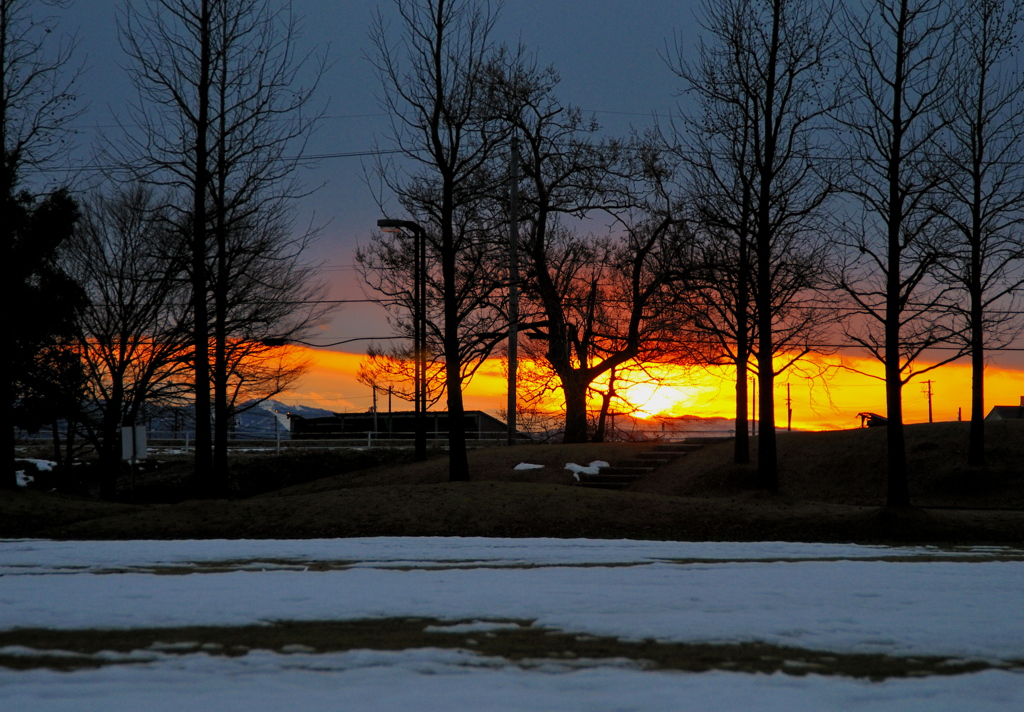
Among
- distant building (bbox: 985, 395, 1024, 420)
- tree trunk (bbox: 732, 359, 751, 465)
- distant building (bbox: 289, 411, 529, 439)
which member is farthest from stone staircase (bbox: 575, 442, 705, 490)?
distant building (bbox: 985, 395, 1024, 420)

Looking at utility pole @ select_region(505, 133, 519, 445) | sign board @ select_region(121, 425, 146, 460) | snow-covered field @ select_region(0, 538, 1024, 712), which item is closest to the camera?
snow-covered field @ select_region(0, 538, 1024, 712)

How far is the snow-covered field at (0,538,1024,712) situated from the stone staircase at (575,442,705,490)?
1391cm

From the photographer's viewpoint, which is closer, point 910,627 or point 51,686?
point 51,686

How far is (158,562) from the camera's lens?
6.41 m

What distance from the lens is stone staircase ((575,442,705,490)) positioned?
21.4 meters

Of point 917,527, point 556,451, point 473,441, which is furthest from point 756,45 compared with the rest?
point 473,441

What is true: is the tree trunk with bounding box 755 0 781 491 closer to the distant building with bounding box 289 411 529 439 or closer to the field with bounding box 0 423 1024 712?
the field with bounding box 0 423 1024 712

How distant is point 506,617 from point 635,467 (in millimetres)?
18863

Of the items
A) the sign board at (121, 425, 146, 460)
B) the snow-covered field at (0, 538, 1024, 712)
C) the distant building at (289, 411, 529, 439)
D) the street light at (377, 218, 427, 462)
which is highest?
the street light at (377, 218, 427, 462)

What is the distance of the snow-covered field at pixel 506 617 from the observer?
318cm

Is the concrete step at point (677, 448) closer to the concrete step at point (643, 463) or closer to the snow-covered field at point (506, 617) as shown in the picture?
the concrete step at point (643, 463)

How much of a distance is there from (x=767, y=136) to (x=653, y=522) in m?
8.39

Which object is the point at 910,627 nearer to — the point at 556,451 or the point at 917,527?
the point at 917,527

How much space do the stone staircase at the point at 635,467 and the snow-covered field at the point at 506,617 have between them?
1391 centimetres
